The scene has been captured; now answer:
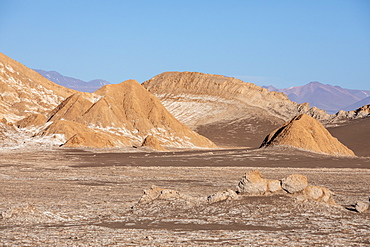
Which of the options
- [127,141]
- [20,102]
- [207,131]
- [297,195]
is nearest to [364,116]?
[207,131]

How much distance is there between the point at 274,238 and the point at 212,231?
1.71 meters

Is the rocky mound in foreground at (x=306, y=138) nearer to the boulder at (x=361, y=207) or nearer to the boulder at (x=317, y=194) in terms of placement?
the boulder at (x=317, y=194)

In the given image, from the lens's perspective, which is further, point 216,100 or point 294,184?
point 216,100

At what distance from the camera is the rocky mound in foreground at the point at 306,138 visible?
54.2 m

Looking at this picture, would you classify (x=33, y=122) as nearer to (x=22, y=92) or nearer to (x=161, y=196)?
(x=22, y=92)

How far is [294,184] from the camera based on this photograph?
1614 centimetres

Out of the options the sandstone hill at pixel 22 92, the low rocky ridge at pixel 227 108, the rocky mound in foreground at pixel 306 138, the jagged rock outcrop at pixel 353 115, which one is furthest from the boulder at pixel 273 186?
the jagged rock outcrop at pixel 353 115

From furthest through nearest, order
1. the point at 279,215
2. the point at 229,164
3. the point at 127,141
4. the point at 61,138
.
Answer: the point at 127,141
the point at 61,138
the point at 229,164
the point at 279,215

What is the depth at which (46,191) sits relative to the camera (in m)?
23.1


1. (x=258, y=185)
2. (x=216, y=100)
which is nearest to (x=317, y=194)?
(x=258, y=185)

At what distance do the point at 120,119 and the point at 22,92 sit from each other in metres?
31.1

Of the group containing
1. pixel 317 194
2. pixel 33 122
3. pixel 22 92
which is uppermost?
pixel 22 92

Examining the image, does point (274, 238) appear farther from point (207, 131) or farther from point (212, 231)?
point (207, 131)

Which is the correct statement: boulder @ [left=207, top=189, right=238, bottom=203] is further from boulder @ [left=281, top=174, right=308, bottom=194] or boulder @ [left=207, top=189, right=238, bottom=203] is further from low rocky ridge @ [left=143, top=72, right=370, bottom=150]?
low rocky ridge @ [left=143, top=72, right=370, bottom=150]
